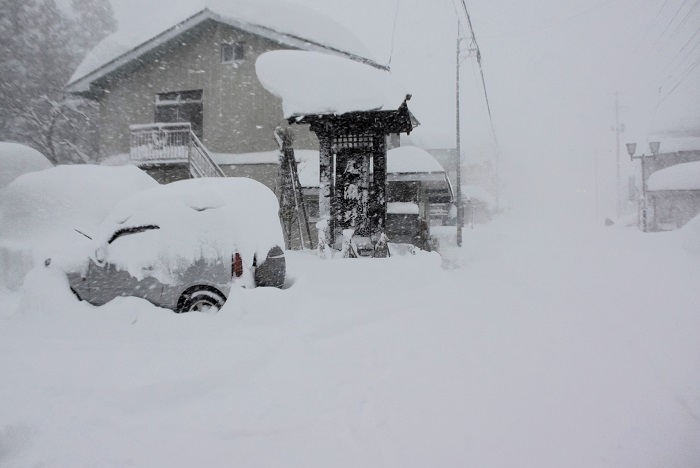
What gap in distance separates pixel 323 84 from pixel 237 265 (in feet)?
16.3

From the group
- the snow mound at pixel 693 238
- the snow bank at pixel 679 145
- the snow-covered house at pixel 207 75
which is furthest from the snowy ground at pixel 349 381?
the snow bank at pixel 679 145

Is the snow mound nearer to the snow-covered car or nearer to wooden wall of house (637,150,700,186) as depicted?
the snow-covered car

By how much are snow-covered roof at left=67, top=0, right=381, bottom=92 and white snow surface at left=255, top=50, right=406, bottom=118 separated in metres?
5.79

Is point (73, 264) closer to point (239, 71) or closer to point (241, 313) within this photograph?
point (241, 313)

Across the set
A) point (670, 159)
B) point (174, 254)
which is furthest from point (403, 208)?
point (670, 159)

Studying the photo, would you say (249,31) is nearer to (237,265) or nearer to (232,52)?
(232,52)

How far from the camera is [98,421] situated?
9.18 ft

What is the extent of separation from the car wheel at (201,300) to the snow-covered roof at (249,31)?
11120mm

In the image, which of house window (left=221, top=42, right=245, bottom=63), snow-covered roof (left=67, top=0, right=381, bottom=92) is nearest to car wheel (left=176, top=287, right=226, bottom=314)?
snow-covered roof (left=67, top=0, right=381, bottom=92)

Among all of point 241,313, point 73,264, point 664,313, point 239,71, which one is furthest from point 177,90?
point 664,313

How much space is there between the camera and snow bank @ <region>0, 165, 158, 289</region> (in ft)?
25.7

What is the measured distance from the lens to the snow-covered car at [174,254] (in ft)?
17.1

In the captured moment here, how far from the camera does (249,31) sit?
14500 mm

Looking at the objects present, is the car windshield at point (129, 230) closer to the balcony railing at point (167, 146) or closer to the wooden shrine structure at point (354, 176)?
the wooden shrine structure at point (354, 176)
